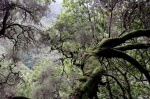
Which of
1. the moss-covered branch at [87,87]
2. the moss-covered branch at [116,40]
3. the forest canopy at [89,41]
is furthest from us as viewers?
the forest canopy at [89,41]

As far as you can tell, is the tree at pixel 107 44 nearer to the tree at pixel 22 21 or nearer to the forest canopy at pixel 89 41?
the forest canopy at pixel 89 41

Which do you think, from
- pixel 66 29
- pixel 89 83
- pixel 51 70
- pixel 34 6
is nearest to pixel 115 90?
pixel 66 29

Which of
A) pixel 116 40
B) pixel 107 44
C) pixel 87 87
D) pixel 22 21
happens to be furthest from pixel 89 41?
pixel 87 87

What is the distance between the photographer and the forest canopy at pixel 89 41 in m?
4.62

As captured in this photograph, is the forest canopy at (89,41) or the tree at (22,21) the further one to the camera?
→ the tree at (22,21)

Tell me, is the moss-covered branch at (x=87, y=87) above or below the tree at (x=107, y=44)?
below

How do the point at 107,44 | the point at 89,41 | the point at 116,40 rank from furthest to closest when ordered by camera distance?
1. the point at 89,41
2. the point at 116,40
3. the point at 107,44

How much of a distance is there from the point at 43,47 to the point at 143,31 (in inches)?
372

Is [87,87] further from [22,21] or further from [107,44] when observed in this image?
[22,21]

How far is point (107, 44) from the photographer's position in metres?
4.48

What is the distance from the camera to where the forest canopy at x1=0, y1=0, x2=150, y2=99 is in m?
4.62

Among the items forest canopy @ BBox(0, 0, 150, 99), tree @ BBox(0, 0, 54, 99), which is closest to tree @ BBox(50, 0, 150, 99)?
forest canopy @ BBox(0, 0, 150, 99)

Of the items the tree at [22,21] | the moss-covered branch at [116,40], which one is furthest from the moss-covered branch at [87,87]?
the tree at [22,21]

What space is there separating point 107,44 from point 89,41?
28.5 ft
